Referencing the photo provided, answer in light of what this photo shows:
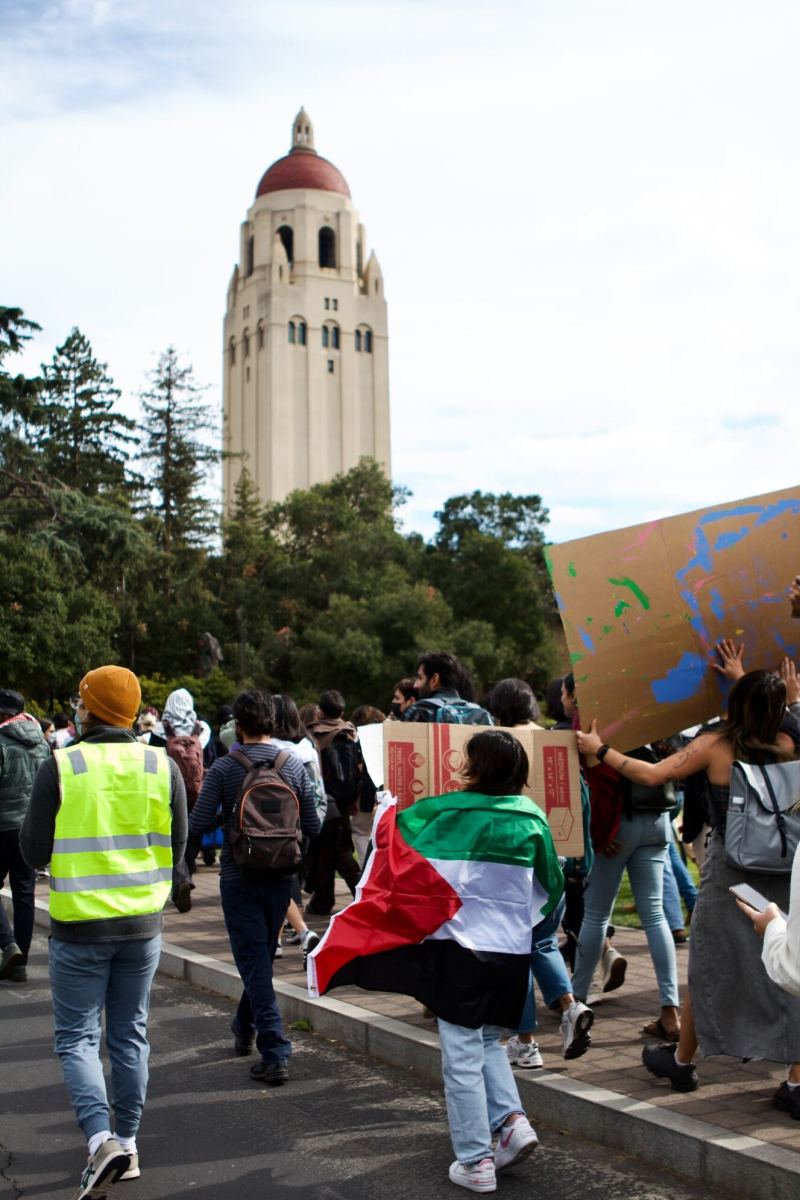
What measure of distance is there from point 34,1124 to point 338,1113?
4.38 feet

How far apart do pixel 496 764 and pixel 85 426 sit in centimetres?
5954

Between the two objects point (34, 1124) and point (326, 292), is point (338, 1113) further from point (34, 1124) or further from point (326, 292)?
point (326, 292)

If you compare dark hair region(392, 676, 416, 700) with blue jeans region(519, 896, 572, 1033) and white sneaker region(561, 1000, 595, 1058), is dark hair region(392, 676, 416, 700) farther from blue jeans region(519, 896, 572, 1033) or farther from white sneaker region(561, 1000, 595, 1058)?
white sneaker region(561, 1000, 595, 1058)

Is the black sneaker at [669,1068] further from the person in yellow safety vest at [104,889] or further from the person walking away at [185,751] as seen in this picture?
the person walking away at [185,751]

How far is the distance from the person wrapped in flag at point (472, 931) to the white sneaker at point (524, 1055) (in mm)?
948

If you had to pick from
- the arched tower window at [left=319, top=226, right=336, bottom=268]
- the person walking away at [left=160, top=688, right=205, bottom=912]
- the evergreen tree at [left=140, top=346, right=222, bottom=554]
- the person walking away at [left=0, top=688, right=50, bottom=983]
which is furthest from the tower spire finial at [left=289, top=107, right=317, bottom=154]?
the person walking away at [left=0, top=688, right=50, bottom=983]

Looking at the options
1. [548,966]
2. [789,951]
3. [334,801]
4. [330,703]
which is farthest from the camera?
[330,703]

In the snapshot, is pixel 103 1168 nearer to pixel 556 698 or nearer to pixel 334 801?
pixel 556 698

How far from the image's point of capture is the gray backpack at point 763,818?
533cm

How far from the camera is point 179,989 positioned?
29.0 feet

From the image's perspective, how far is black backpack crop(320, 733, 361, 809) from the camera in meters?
10.6

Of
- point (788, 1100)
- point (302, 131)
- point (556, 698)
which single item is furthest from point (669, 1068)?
point (302, 131)

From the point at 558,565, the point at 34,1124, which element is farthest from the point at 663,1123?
the point at 34,1124

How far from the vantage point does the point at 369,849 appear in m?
5.86
